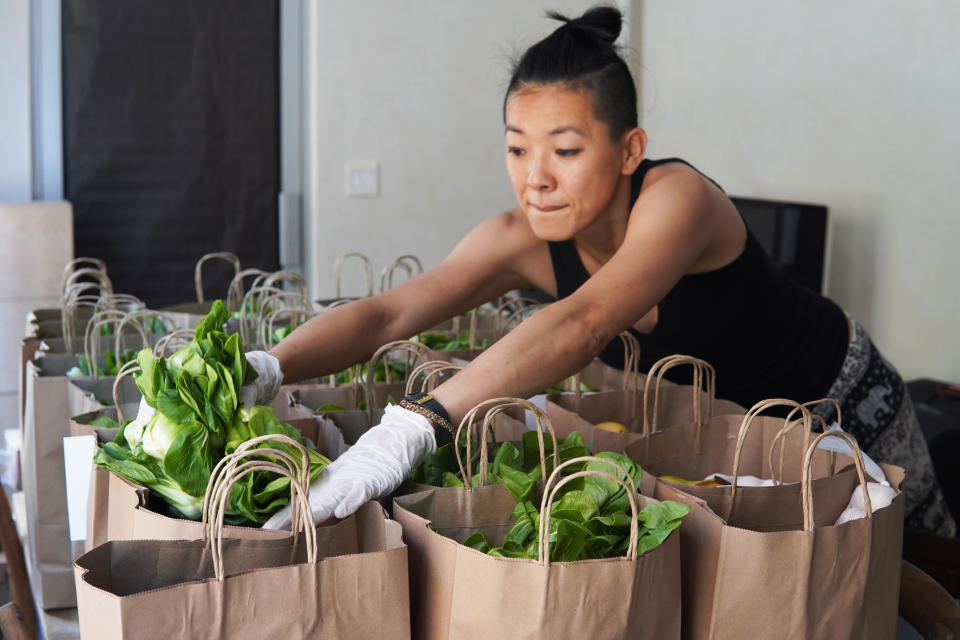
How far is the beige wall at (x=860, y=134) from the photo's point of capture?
9.09 ft

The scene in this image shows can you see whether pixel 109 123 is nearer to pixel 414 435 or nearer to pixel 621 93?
pixel 621 93

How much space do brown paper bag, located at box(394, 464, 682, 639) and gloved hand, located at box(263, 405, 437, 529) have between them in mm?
47

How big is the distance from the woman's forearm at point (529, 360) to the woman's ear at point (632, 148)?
0.30 metres

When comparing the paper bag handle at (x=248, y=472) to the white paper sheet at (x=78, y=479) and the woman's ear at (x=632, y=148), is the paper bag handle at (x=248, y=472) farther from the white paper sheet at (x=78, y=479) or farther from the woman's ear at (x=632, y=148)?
the woman's ear at (x=632, y=148)

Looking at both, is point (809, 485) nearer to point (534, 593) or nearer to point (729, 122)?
point (534, 593)

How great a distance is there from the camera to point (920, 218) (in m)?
2.83

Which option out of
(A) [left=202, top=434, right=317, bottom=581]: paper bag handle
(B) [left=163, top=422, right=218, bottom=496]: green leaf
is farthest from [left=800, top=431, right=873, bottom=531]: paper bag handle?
(B) [left=163, top=422, right=218, bottom=496]: green leaf

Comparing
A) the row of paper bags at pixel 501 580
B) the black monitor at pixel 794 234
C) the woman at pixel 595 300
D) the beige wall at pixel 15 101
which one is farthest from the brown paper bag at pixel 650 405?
the beige wall at pixel 15 101

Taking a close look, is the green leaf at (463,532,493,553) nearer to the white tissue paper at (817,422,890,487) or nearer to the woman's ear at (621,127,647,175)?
the white tissue paper at (817,422,890,487)

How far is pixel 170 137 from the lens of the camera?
352 centimetres

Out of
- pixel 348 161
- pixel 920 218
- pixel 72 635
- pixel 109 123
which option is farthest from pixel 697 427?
pixel 109 123

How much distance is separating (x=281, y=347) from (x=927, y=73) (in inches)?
83.2

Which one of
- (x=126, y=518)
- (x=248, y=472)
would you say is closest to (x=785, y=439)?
(x=248, y=472)

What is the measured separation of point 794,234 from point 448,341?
1341 mm
